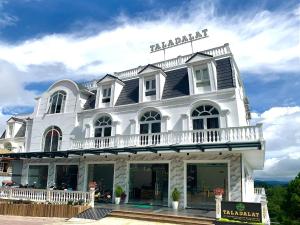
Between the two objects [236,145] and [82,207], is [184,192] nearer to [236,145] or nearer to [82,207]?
[236,145]

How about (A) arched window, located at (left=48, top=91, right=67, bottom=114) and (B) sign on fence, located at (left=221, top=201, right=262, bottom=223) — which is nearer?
(B) sign on fence, located at (left=221, top=201, right=262, bottom=223)

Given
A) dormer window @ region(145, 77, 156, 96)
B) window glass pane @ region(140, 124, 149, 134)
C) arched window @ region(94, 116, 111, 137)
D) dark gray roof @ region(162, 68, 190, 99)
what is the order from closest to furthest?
1. dark gray roof @ region(162, 68, 190, 99)
2. window glass pane @ region(140, 124, 149, 134)
3. dormer window @ region(145, 77, 156, 96)
4. arched window @ region(94, 116, 111, 137)

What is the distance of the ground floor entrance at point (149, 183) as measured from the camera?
18.6m

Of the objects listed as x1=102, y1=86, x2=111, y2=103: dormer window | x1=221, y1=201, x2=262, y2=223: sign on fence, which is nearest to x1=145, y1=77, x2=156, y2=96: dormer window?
x1=102, y1=86, x2=111, y2=103: dormer window

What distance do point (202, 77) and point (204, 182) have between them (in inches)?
278

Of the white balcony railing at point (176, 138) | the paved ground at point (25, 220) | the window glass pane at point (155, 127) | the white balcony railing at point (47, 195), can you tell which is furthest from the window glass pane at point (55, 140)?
the window glass pane at point (155, 127)

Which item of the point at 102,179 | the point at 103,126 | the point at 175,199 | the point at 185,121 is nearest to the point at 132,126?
the point at 103,126

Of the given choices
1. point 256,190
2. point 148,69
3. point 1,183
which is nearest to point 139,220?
point 148,69

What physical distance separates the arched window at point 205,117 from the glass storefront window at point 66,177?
10628 millimetres

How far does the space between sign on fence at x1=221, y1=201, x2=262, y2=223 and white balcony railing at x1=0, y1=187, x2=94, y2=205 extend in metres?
8.05

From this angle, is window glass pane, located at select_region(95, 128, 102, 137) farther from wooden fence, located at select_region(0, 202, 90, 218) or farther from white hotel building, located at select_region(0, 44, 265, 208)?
wooden fence, located at select_region(0, 202, 90, 218)

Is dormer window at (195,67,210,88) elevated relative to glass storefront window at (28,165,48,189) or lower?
elevated

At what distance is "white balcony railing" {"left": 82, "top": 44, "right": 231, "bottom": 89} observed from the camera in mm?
20188

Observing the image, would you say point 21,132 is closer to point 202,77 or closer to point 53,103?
point 53,103
